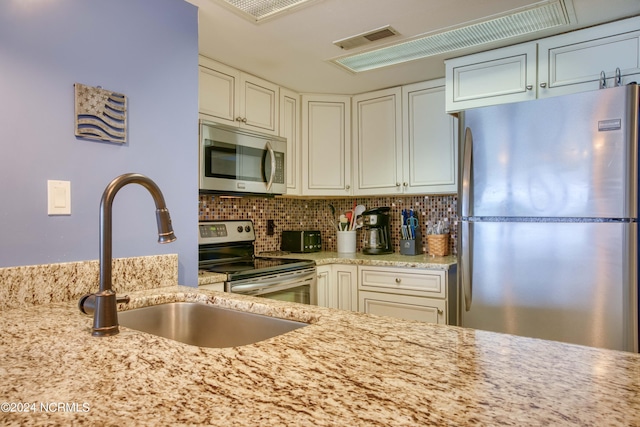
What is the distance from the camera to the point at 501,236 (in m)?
1.97

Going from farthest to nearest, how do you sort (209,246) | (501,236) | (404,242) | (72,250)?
(404,242), (209,246), (501,236), (72,250)

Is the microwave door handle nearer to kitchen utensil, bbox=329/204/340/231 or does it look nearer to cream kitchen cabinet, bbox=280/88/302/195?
cream kitchen cabinet, bbox=280/88/302/195

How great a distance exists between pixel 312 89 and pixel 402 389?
286cm

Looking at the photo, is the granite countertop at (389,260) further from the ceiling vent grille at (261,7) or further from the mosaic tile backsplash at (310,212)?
the ceiling vent grille at (261,7)

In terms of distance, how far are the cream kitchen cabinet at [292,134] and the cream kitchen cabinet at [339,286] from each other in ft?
2.23

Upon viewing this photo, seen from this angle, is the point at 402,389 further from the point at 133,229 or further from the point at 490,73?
the point at 490,73

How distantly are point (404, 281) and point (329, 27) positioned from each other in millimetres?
1626

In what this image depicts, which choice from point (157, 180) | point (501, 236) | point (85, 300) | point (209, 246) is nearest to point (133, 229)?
point (157, 180)

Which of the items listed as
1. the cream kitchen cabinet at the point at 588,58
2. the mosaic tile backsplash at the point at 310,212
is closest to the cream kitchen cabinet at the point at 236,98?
the mosaic tile backsplash at the point at 310,212

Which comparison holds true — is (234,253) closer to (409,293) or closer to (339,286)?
(339,286)

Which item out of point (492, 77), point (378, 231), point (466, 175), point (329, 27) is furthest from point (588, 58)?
point (378, 231)

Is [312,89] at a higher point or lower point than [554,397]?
higher

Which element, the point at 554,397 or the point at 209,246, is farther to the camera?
the point at 209,246

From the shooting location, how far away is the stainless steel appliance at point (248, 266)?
2.26 meters
